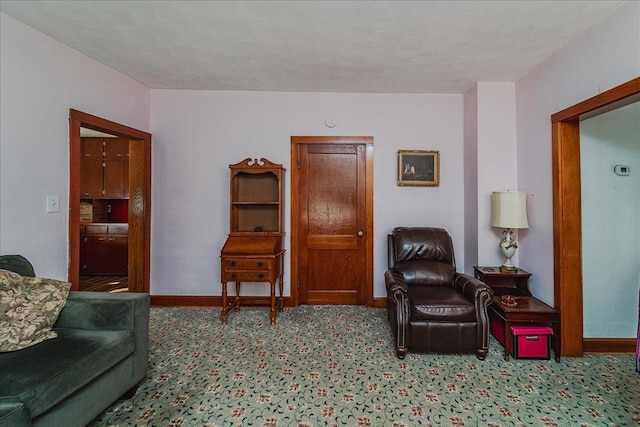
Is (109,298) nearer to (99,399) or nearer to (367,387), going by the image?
(99,399)

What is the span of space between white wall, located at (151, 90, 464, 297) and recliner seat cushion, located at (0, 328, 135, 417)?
2.01 m

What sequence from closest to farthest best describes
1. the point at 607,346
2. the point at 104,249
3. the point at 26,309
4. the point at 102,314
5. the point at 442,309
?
the point at 26,309 < the point at 102,314 < the point at 442,309 < the point at 607,346 < the point at 104,249

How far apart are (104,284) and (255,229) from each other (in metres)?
3.03

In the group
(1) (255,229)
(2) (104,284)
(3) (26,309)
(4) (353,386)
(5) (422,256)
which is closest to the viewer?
(3) (26,309)

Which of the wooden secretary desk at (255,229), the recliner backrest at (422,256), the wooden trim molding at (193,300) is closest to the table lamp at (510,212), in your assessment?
the recliner backrest at (422,256)

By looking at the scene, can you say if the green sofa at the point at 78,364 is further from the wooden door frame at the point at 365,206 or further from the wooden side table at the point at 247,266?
the wooden door frame at the point at 365,206

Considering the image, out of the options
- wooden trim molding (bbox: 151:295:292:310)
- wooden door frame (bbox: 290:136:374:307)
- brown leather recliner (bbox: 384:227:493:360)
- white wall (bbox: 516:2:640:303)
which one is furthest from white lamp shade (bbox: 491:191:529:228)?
wooden trim molding (bbox: 151:295:292:310)

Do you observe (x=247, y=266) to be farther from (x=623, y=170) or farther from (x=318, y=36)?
(x=623, y=170)

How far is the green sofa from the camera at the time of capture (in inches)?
56.1

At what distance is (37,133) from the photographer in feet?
Result: 8.25

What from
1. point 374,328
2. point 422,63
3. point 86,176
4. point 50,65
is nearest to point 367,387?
point 374,328

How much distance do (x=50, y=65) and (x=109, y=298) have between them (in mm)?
2081

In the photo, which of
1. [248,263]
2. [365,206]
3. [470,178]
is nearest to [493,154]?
[470,178]

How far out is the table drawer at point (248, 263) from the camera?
11.0 feet
